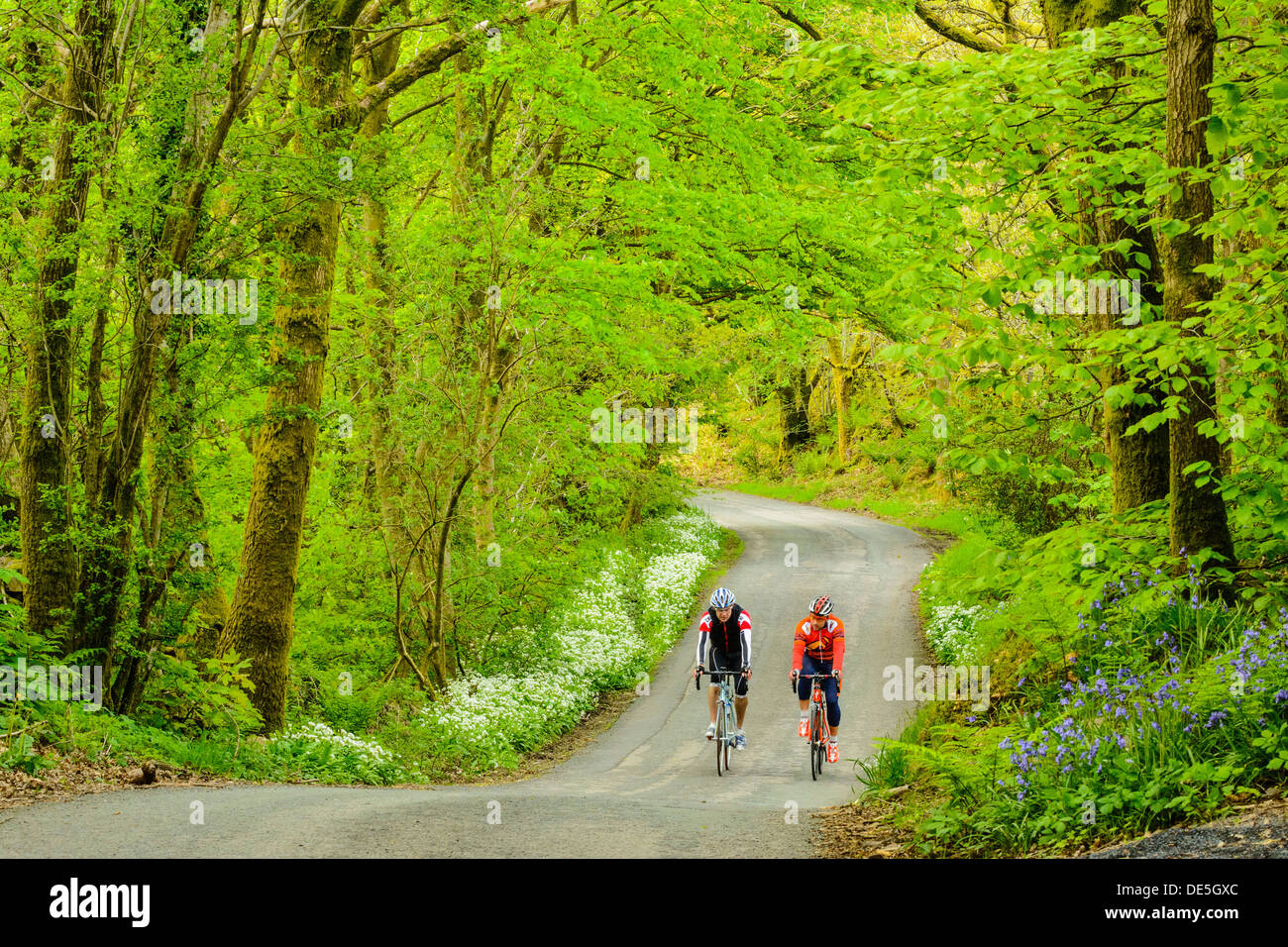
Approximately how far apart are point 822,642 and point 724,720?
5.41 feet

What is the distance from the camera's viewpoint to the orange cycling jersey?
40.5 ft

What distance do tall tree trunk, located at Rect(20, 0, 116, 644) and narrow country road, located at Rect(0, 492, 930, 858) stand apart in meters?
2.83

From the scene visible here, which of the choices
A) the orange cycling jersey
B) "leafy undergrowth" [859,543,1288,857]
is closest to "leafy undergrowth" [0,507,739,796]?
the orange cycling jersey

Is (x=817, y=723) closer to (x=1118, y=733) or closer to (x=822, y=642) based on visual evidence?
(x=822, y=642)

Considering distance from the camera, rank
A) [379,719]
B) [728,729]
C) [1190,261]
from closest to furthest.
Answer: [1190,261] < [728,729] < [379,719]

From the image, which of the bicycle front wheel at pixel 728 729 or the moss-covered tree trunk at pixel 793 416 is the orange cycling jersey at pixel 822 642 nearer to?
the bicycle front wheel at pixel 728 729

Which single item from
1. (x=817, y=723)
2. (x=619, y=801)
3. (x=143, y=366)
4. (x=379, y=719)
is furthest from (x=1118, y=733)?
(x=379, y=719)

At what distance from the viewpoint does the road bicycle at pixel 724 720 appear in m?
13.1

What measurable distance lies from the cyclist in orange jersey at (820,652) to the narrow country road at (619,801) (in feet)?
3.07

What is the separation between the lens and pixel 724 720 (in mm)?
13289

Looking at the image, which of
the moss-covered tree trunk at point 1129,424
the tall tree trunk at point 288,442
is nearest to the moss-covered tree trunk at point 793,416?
the tall tree trunk at point 288,442

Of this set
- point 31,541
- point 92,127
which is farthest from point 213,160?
point 31,541

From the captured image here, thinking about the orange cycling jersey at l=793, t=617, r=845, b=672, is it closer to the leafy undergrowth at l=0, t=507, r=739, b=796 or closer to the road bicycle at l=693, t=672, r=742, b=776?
the road bicycle at l=693, t=672, r=742, b=776

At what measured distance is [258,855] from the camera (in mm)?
6215
